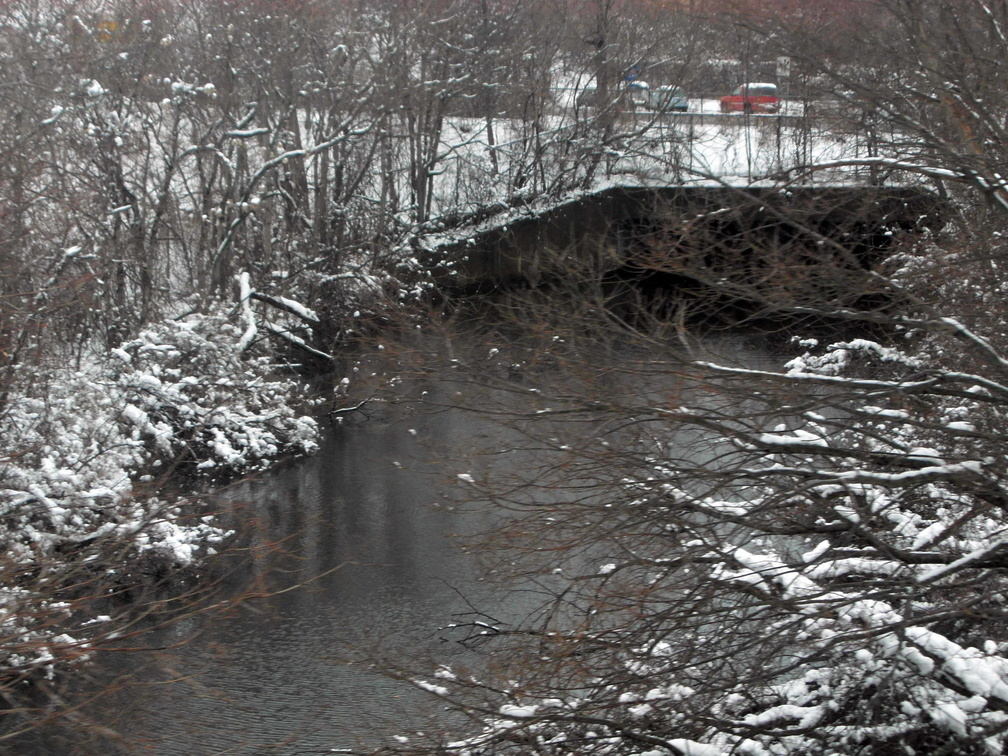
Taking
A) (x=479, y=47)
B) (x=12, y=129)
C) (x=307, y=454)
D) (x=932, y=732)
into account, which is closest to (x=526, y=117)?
(x=479, y=47)

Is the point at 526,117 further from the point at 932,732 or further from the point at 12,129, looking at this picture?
the point at 932,732

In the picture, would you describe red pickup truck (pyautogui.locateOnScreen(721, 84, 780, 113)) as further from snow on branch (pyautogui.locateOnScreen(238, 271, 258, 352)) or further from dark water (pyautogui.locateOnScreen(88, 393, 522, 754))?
snow on branch (pyautogui.locateOnScreen(238, 271, 258, 352))

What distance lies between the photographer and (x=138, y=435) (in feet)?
41.4

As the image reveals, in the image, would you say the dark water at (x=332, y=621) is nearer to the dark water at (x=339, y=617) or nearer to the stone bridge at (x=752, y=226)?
the dark water at (x=339, y=617)

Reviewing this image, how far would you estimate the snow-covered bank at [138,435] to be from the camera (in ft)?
26.4

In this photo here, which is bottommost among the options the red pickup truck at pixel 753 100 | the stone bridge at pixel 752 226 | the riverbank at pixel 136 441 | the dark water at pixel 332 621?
the dark water at pixel 332 621

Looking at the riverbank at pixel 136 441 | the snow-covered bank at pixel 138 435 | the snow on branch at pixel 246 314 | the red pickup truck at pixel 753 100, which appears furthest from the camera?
the snow on branch at pixel 246 314

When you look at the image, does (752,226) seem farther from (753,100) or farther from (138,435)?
(138,435)

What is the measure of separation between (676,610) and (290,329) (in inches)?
500

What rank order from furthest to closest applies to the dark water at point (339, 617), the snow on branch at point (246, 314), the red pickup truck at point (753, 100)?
the snow on branch at point (246, 314), the red pickup truck at point (753, 100), the dark water at point (339, 617)

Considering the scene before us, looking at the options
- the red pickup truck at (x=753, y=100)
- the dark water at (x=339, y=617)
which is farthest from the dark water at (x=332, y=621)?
the red pickup truck at (x=753, y=100)

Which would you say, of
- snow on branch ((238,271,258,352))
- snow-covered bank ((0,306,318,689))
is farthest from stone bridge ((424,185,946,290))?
snow on branch ((238,271,258,352))

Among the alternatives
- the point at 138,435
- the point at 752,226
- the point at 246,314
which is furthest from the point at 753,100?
the point at 138,435

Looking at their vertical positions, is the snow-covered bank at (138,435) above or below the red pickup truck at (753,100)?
below
